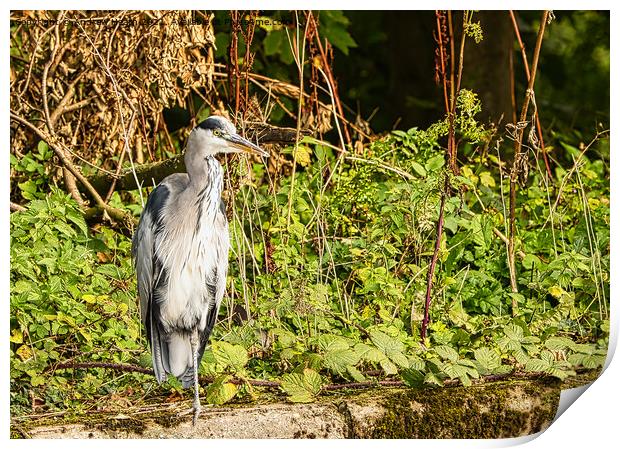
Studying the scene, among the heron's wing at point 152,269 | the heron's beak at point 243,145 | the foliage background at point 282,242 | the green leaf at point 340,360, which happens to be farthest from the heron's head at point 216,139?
the green leaf at point 340,360

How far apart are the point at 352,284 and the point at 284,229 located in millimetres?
343

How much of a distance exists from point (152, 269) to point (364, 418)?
2.80ft

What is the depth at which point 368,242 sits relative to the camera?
13.1 ft

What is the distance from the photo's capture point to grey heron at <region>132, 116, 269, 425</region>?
3.42 metres

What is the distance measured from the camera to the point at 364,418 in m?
3.43

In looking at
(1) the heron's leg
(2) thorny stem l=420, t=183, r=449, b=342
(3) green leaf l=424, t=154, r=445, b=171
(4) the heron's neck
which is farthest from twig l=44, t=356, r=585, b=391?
(3) green leaf l=424, t=154, r=445, b=171

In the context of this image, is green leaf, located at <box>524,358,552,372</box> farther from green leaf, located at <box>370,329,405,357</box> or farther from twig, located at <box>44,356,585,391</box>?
green leaf, located at <box>370,329,405,357</box>

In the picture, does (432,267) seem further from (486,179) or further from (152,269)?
(152,269)

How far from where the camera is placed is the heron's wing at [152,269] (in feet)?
11.5

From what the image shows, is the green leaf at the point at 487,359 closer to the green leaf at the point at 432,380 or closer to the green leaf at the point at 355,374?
the green leaf at the point at 432,380

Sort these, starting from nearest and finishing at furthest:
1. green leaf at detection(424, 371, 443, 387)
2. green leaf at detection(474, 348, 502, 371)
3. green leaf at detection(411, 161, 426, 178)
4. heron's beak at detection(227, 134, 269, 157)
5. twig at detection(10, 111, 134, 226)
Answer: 1. heron's beak at detection(227, 134, 269, 157)
2. green leaf at detection(424, 371, 443, 387)
3. green leaf at detection(474, 348, 502, 371)
4. green leaf at detection(411, 161, 426, 178)
5. twig at detection(10, 111, 134, 226)

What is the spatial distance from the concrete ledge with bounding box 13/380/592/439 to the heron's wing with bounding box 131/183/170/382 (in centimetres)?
19

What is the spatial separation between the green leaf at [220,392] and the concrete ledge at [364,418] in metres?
0.04

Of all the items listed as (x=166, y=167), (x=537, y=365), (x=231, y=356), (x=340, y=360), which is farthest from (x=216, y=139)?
(x=537, y=365)
